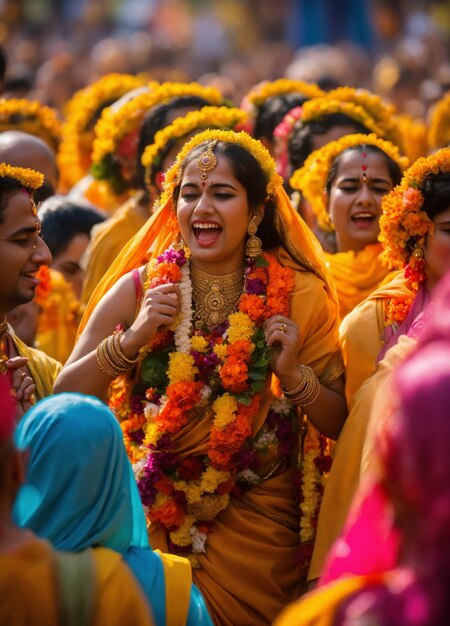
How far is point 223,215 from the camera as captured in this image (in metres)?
4.72

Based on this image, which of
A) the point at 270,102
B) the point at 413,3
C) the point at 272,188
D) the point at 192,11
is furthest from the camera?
the point at 192,11

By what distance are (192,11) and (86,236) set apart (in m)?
17.7

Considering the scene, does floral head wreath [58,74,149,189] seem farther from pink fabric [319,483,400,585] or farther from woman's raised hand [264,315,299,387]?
pink fabric [319,483,400,585]

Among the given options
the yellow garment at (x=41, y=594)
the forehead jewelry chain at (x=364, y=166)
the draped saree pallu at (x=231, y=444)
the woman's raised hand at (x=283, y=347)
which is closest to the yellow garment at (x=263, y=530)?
the draped saree pallu at (x=231, y=444)

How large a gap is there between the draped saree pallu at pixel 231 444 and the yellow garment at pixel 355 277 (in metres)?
Answer: 0.93

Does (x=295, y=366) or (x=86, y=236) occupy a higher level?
(x=86, y=236)

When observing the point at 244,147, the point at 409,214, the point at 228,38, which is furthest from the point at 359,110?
the point at 228,38

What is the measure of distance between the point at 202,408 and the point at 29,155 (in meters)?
2.57

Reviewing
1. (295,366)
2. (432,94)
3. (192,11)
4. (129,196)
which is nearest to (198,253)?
(295,366)

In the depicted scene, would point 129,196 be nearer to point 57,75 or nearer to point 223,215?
point 223,215

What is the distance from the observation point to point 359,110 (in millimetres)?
7148

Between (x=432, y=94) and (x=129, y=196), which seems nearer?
(x=129, y=196)

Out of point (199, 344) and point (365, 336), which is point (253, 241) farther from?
point (365, 336)

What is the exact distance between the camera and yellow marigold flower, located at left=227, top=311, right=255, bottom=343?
466 cm
